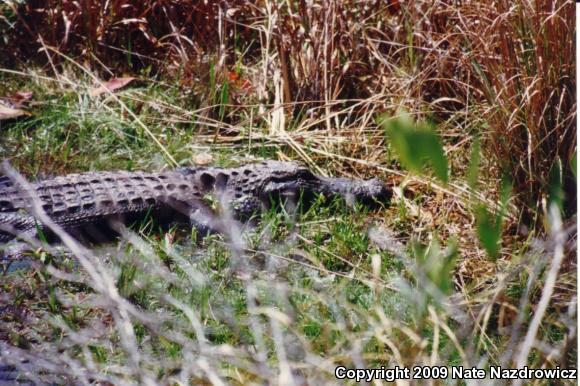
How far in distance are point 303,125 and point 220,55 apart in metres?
0.72

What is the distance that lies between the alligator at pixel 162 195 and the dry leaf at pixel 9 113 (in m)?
0.73

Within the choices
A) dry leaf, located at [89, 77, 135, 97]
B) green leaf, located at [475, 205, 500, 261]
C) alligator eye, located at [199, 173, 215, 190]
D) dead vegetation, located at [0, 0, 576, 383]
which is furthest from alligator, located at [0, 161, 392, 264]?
green leaf, located at [475, 205, 500, 261]

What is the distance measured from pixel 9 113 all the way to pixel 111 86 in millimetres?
632

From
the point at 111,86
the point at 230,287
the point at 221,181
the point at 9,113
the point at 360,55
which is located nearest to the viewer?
the point at 230,287

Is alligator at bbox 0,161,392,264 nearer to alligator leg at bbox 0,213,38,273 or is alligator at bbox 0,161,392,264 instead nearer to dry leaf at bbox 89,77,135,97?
alligator leg at bbox 0,213,38,273

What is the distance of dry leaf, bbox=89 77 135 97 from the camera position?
473 cm

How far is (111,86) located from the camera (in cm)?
486

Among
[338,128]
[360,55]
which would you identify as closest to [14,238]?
[338,128]

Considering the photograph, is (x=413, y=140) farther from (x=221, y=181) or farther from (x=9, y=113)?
(x=9, y=113)

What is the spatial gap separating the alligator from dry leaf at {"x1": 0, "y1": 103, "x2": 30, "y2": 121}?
0.73 m

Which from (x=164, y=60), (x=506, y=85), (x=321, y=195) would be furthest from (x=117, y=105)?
(x=506, y=85)

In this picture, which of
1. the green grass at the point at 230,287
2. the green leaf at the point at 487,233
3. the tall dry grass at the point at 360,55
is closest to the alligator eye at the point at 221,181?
the green grass at the point at 230,287

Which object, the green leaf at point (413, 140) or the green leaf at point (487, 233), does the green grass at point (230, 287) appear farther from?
the green leaf at point (413, 140)

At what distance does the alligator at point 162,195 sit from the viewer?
3754 millimetres
